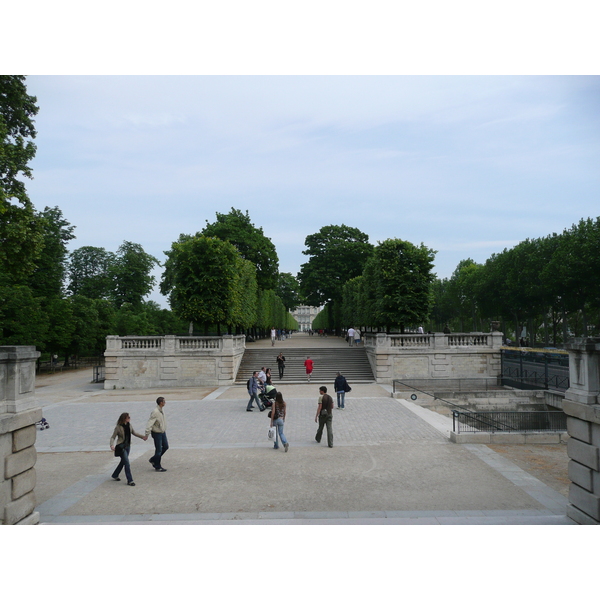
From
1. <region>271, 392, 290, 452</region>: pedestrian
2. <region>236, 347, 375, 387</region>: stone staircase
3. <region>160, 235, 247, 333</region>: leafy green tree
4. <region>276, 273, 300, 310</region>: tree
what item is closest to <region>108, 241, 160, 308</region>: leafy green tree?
<region>160, 235, 247, 333</region>: leafy green tree

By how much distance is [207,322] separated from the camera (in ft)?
107

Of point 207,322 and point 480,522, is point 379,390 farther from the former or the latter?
point 480,522

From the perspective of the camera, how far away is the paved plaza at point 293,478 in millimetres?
7965

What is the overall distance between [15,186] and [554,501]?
23274 mm

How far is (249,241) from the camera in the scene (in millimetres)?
51375

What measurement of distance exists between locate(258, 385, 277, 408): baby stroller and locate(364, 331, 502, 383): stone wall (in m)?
10.9

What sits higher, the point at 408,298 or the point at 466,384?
the point at 408,298

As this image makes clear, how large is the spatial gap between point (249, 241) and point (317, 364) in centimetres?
2493

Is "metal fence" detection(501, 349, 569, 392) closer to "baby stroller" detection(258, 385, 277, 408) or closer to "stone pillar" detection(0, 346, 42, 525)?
"baby stroller" detection(258, 385, 277, 408)

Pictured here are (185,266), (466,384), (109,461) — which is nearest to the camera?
(109,461)

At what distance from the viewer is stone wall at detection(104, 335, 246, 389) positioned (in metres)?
27.2

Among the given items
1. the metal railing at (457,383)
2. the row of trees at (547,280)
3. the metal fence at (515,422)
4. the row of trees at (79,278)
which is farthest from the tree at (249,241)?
the metal fence at (515,422)

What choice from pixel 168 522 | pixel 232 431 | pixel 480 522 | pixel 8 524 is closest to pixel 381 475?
pixel 480 522

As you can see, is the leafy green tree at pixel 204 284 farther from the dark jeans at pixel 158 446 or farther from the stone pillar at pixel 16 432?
the stone pillar at pixel 16 432
